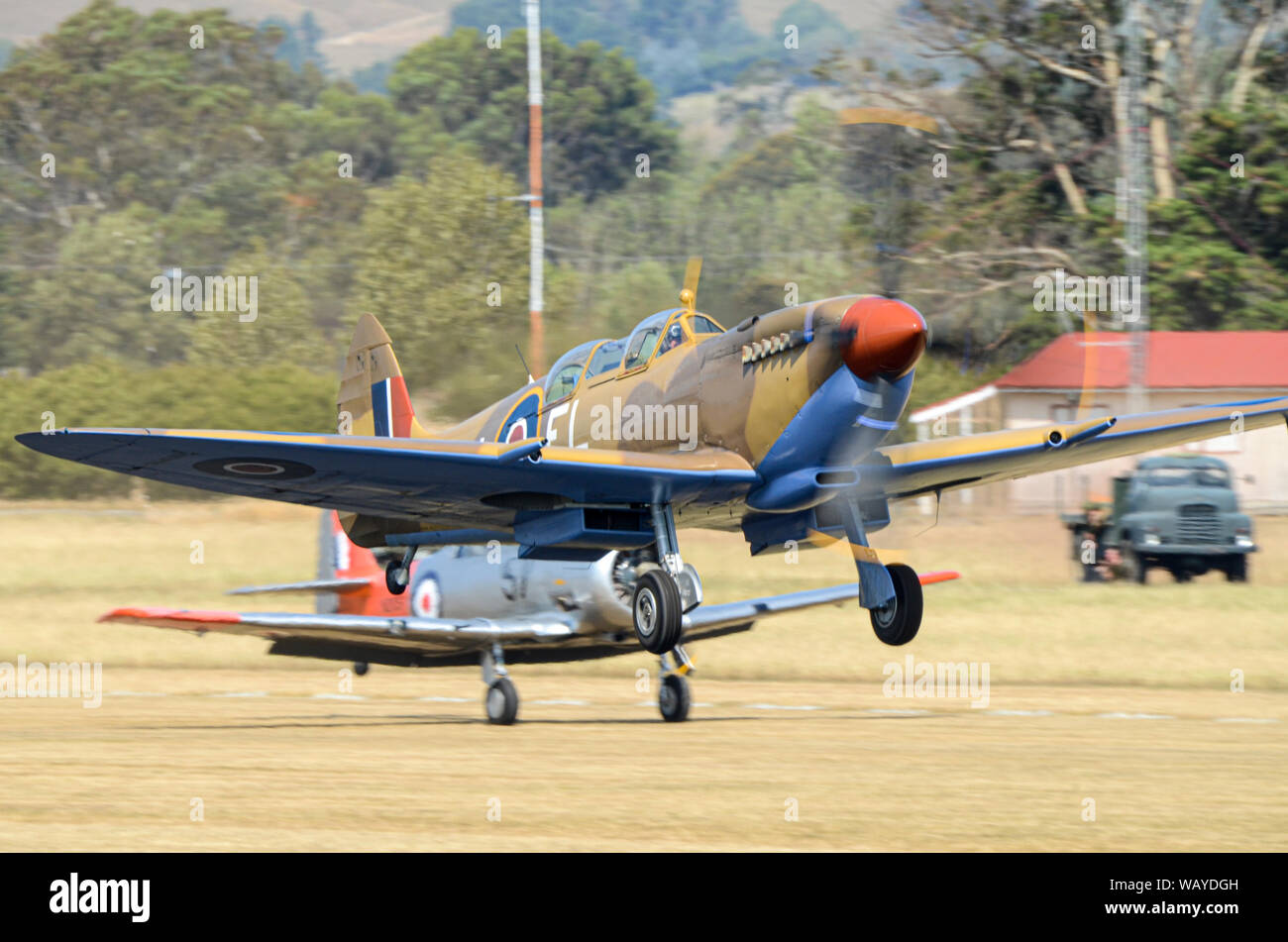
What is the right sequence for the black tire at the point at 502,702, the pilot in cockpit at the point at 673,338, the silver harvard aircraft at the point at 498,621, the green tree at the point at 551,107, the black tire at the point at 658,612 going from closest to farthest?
the black tire at the point at 658,612 < the pilot in cockpit at the point at 673,338 < the silver harvard aircraft at the point at 498,621 < the black tire at the point at 502,702 < the green tree at the point at 551,107

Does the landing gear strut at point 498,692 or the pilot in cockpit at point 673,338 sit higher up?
the pilot in cockpit at point 673,338

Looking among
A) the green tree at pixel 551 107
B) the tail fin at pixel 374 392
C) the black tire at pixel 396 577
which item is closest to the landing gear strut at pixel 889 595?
the black tire at pixel 396 577

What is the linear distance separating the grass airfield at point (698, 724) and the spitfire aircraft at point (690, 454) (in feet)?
2.77

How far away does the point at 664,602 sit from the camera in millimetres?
12234

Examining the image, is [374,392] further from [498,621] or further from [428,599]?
[428,599]

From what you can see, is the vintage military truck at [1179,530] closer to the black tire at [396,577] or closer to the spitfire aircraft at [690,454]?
the spitfire aircraft at [690,454]

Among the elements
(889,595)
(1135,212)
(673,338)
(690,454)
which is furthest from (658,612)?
(1135,212)

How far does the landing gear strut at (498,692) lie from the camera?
18.6 m

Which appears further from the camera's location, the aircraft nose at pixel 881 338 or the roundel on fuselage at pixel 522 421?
the roundel on fuselage at pixel 522 421

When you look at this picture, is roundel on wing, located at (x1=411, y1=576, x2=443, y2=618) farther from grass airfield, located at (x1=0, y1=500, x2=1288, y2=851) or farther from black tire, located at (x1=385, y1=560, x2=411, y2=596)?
black tire, located at (x1=385, y1=560, x2=411, y2=596)

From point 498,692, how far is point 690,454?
681 centimetres

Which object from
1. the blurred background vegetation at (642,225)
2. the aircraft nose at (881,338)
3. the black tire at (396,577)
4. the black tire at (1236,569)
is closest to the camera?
the aircraft nose at (881,338)

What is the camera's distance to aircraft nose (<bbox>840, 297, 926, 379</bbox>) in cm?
1147

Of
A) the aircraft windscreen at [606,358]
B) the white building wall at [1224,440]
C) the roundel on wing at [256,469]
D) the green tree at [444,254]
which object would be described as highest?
the green tree at [444,254]
